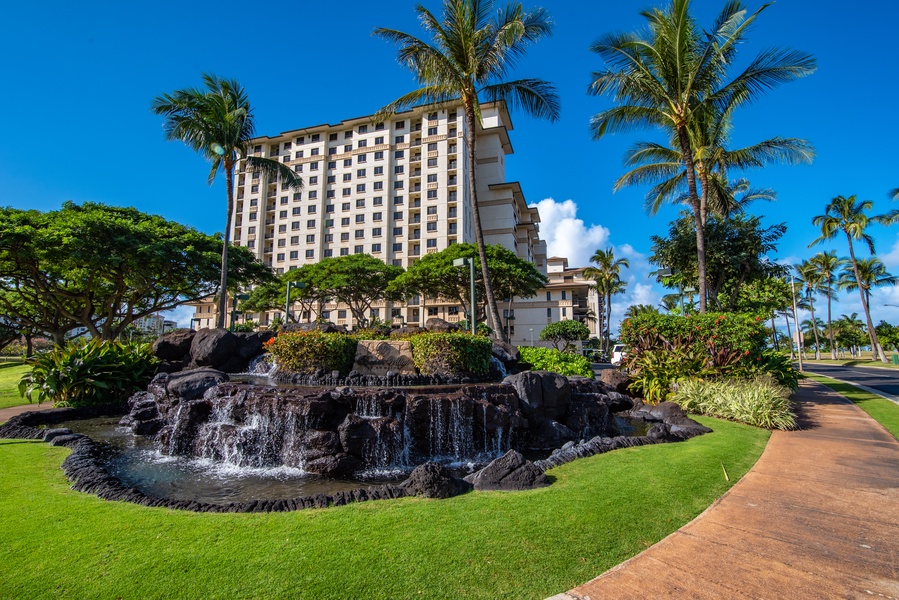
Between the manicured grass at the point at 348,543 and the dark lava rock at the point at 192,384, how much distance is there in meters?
5.01

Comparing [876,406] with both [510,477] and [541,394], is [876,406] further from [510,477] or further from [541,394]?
[510,477]

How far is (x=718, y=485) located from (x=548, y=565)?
11.4 feet

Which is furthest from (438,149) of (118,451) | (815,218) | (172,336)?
(118,451)

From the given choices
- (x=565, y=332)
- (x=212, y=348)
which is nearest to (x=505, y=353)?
(x=212, y=348)

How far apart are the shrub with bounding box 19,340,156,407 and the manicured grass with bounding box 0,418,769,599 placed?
8104mm

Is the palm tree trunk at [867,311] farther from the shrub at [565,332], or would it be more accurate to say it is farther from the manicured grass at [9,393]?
the manicured grass at [9,393]

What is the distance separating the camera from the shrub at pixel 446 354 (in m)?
13.8

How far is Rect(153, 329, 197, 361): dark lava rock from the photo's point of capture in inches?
738

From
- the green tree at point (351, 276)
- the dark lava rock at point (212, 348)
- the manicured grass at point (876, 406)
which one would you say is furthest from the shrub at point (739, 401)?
the green tree at point (351, 276)

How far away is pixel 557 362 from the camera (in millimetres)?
18625

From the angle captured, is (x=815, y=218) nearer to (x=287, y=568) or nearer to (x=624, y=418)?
(x=624, y=418)

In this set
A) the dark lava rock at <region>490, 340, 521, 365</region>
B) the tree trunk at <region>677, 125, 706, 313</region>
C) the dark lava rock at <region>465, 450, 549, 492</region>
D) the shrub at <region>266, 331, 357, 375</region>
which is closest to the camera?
the dark lava rock at <region>465, 450, 549, 492</region>

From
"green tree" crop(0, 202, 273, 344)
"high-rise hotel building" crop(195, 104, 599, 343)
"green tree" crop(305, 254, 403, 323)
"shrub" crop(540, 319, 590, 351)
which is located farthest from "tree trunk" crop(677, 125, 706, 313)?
"high-rise hotel building" crop(195, 104, 599, 343)

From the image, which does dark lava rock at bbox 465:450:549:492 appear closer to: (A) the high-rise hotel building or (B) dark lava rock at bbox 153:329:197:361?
(B) dark lava rock at bbox 153:329:197:361
